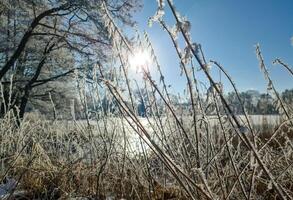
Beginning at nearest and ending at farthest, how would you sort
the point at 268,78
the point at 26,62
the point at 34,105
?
1. the point at 268,78
2. the point at 26,62
3. the point at 34,105

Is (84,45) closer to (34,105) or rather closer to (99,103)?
(34,105)

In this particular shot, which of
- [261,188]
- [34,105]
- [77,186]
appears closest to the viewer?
[77,186]

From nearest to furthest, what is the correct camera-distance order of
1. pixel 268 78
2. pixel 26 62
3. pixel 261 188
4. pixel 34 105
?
pixel 268 78
pixel 261 188
pixel 26 62
pixel 34 105

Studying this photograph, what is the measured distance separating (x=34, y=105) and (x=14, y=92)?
283cm

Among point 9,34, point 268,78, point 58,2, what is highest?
point 58,2

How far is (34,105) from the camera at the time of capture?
17391 millimetres

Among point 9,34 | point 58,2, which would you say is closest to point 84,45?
point 58,2

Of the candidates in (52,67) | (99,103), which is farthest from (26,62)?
(99,103)

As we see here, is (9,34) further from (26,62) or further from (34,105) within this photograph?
(34,105)

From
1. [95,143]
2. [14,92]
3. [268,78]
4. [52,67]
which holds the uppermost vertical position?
[52,67]

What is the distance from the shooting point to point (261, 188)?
2.76 metres

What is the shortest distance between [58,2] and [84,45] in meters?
1.76

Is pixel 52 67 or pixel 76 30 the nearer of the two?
pixel 76 30

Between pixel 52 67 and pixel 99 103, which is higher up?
pixel 52 67
